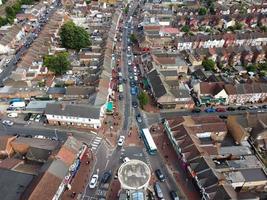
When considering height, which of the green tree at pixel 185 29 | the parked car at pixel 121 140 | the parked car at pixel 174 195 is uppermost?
the green tree at pixel 185 29

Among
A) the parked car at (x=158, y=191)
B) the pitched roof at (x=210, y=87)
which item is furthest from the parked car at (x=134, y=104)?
the parked car at (x=158, y=191)

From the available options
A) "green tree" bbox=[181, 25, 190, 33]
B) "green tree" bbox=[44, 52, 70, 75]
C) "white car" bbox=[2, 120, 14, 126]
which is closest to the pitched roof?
"green tree" bbox=[44, 52, 70, 75]

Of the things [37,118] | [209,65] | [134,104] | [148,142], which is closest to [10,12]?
[37,118]

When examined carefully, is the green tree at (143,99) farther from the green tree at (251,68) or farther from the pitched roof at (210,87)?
the green tree at (251,68)

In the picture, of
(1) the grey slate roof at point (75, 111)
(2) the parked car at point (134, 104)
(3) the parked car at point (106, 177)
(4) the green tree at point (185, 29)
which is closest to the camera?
(3) the parked car at point (106, 177)

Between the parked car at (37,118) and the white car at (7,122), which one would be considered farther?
the parked car at (37,118)

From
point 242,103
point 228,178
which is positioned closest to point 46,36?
point 242,103
